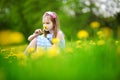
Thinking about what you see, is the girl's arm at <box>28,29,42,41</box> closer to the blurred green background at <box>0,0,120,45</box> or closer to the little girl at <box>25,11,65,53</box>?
the little girl at <box>25,11,65,53</box>

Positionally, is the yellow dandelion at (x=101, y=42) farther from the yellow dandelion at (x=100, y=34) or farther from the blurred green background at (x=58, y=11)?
the blurred green background at (x=58, y=11)

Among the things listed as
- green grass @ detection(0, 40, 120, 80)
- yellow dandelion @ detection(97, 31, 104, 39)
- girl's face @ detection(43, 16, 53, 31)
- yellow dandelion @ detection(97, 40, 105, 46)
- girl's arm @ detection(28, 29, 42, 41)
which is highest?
girl's face @ detection(43, 16, 53, 31)

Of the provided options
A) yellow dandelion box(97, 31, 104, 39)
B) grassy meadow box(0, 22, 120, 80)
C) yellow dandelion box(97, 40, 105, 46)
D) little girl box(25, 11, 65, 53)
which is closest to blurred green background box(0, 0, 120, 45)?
little girl box(25, 11, 65, 53)

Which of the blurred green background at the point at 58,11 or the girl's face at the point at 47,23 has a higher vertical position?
the blurred green background at the point at 58,11

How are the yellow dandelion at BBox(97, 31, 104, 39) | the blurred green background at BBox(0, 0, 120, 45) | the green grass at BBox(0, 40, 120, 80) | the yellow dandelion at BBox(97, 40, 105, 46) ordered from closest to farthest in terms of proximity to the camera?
the green grass at BBox(0, 40, 120, 80) → the yellow dandelion at BBox(97, 40, 105, 46) → the yellow dandelion at BBox(97, 31, 104, 39) → the blurred green background at BBox(0, 0, 120, 45)

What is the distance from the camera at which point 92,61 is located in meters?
1.65

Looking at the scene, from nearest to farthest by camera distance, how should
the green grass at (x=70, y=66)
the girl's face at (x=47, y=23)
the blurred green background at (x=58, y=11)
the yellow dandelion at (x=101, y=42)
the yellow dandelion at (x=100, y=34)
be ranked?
1. the green grass at (x=70, y=66)
2. the yellow dandelion at (x=101, y=42)
3. the yellow dandelion at (x=100, y=34)
4. the girl's face at (x=47, y=23)
5. the blurred green background at (x=58, y=11)

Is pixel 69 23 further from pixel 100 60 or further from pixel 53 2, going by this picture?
pixel 100 60

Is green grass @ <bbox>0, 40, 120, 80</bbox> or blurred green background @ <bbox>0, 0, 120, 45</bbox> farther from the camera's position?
blurred green background @ <bbox>0, 0, 120, 45</bbox>

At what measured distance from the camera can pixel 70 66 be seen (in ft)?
5.08

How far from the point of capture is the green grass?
1533 mm

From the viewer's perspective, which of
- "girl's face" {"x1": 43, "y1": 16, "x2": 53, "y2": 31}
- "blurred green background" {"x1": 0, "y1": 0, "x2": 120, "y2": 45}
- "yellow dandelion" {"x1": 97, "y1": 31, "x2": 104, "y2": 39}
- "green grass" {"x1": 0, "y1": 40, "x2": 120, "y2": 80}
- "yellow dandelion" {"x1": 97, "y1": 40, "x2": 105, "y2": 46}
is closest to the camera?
"green grass" {"x1": 0, "y1": 40, "x2": 120, "y2": 80}

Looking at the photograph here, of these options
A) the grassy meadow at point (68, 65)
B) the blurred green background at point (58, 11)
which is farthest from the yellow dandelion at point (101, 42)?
the blurred green background at point (58, 11)

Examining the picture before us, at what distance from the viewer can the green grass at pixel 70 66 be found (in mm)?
1533
